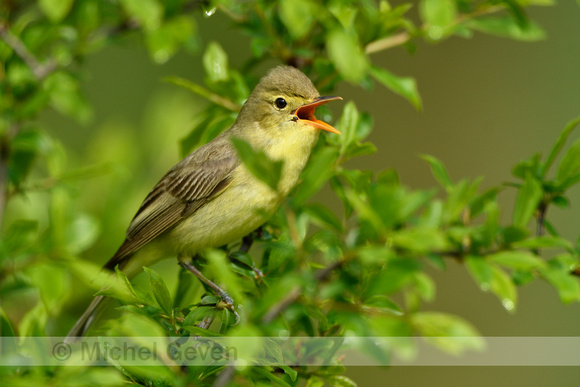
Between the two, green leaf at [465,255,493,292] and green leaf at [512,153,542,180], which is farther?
green leaf at [512,153,542,180]

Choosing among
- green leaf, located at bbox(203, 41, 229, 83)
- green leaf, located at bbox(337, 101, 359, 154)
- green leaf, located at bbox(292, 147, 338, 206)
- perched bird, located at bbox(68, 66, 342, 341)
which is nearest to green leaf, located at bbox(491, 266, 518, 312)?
green leaf, located at bbox(292, 147, 338, 206)

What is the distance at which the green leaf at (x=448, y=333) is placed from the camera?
1.43 meters

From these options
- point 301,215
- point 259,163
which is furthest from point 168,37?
point 259,163

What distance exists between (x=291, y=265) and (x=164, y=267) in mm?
1716

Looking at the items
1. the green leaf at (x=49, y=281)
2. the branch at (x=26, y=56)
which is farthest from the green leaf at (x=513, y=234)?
the branch at (x=26, y=56)

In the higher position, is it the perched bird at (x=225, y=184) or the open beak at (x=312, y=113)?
the open beak at (x=312, y=113)

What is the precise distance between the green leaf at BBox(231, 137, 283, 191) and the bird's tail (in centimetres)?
200

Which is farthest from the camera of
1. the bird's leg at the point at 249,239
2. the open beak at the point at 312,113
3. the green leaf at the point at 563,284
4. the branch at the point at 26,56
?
the bird's leg at the point at 249,239

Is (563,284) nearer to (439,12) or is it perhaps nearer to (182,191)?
(439,12)

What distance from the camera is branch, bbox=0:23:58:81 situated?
2639mm

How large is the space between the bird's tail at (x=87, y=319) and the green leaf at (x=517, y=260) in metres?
2.22

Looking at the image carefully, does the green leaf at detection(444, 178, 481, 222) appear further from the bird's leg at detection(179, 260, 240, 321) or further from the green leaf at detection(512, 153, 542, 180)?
the bird's leg at detection(179, 260, 240, 321)

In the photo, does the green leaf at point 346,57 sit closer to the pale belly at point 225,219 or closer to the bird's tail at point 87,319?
the pale belly at point 225,219

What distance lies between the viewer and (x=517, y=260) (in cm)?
158
